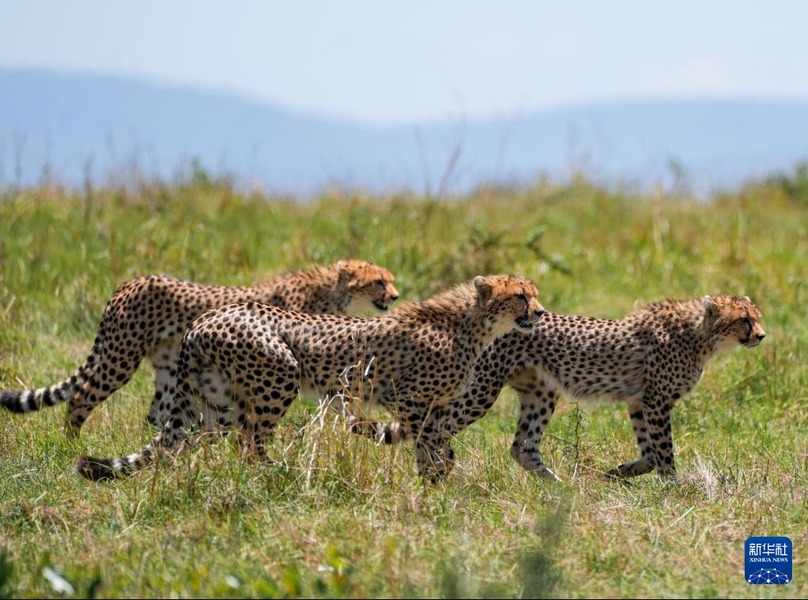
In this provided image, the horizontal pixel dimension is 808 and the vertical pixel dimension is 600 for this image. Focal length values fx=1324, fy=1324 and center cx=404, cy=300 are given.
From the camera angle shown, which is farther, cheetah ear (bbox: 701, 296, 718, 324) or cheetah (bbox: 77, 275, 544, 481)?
cheetah ear (bbox: 701, 296, 718, 324)

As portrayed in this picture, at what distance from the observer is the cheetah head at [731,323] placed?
17.1 ft

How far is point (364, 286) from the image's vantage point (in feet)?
19.4

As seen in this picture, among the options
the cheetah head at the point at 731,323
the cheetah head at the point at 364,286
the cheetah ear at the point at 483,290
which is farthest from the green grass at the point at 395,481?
the cheetah head at the point at 364,286

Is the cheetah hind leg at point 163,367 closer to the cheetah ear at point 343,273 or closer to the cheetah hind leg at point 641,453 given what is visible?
the cheetah ear at point 343,273

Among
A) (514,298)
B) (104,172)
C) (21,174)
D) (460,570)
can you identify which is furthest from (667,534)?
(104,172)

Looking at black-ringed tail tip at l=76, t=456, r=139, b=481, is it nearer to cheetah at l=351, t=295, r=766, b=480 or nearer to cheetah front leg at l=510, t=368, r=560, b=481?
cheetah at l=351, t=295, r=766, b=480

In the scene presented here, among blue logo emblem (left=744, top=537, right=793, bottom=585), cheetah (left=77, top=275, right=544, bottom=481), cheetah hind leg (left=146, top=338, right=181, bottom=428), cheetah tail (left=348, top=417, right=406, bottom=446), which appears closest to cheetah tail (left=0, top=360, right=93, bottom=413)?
cheetah hind leg (left=146, top=338, right=181, bottom=428)

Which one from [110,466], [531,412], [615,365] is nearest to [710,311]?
[615,365]

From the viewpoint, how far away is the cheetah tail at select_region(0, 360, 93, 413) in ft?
16.8

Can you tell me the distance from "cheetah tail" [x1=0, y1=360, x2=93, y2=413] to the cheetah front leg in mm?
1736

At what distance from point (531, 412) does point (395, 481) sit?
1196 mm

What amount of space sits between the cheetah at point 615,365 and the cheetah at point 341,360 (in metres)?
0.15

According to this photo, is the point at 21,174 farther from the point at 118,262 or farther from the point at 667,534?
the point at 667,534

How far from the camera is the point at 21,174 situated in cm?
894
